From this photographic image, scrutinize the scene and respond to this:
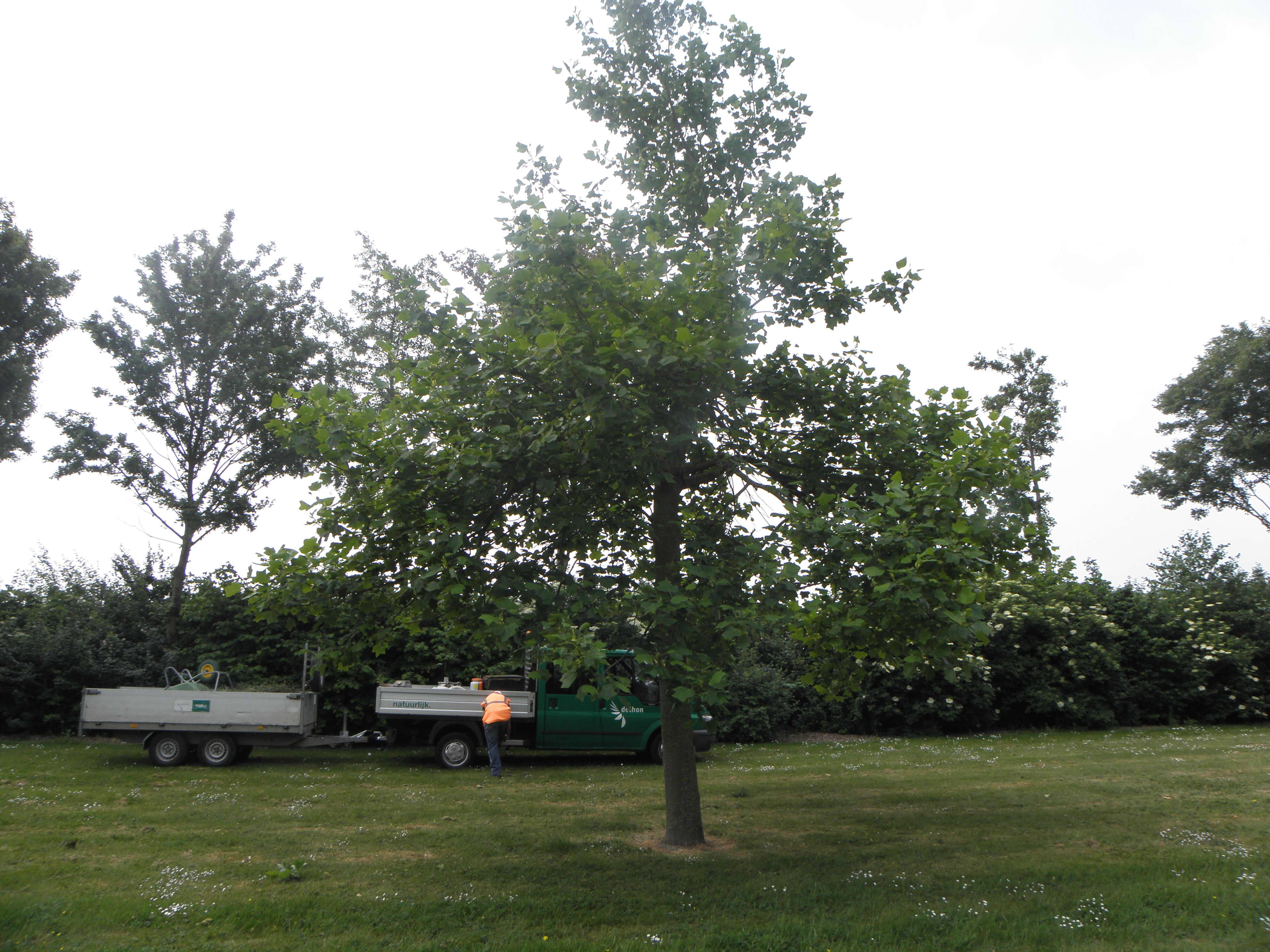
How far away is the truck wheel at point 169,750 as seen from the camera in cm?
1455

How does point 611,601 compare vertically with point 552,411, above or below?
below

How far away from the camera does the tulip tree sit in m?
6.41

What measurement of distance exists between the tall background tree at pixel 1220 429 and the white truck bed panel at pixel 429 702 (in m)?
31.4

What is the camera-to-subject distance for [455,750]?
1488cm

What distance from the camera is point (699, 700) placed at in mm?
6570

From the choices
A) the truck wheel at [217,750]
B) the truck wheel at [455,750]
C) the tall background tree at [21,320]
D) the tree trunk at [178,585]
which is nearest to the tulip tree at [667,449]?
the truck wheel at [455,750]

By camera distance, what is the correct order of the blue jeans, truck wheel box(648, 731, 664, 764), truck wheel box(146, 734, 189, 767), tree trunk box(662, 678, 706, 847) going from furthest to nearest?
truck wheel box(648, 731, 664, 764) < truck wheel box(146, 734, 189, 767) < the blue jeans < tree trunk box(662, 678, 706, 847)

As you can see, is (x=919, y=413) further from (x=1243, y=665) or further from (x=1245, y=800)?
(x=1243, y=665)

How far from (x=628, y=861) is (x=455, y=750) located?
25.2ft

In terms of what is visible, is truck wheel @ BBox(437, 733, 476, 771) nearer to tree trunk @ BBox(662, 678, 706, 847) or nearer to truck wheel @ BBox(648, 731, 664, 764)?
truck wheel @ BBox(648, 731, 664, 764)

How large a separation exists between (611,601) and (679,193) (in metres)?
4.66

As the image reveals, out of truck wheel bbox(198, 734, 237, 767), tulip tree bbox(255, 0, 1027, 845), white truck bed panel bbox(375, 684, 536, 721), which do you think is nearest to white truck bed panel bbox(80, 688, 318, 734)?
truck wheel bbox(198, 734, 237, 767)

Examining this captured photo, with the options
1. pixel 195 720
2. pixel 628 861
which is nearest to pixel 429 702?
pixel 195 720

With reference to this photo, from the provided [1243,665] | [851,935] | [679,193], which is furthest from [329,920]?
[1243,665]
